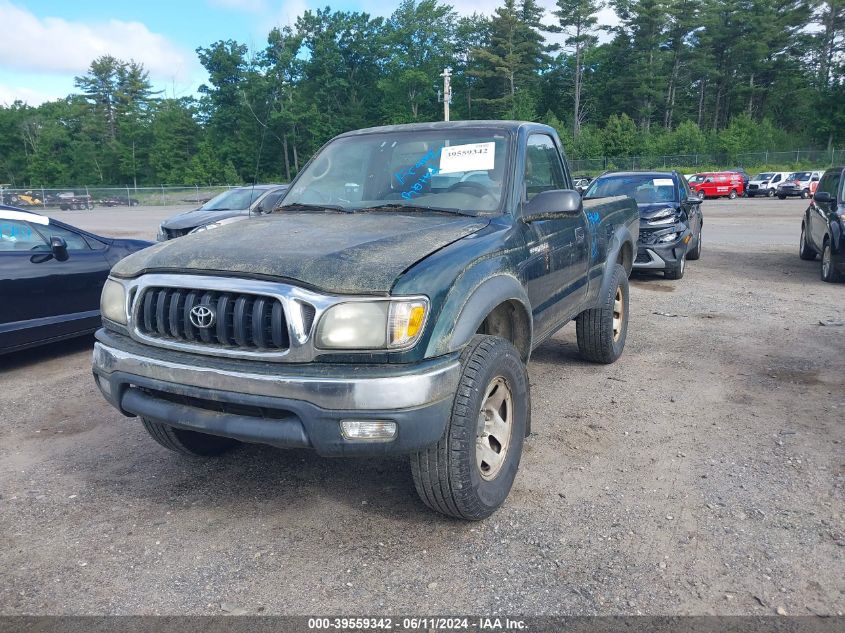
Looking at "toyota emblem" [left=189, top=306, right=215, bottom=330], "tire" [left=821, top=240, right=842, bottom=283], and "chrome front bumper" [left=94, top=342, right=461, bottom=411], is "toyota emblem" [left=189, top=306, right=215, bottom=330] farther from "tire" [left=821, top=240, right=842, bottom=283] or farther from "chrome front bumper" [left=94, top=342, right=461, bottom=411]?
"tire" [left=821, top=240, right=842, bottom=283]

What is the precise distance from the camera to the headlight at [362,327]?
2701mm

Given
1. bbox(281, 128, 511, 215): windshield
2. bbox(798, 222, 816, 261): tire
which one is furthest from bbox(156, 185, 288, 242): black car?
bbox(798, 222, 816, 261): tire

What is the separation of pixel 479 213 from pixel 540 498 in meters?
1.60

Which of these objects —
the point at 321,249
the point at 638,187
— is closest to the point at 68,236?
the point at 321,249

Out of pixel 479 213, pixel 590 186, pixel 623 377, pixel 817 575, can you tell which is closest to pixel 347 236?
pixel 479 213

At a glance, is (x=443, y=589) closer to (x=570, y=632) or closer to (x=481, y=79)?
(x=570, y=632)

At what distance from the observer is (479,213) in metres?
3.75

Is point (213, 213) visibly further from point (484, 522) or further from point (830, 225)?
point (830, 225)

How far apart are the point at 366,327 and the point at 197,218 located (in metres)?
9.38

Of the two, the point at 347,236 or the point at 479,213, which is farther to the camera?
the point at 479,213

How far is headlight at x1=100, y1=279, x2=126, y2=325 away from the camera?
10.7ft

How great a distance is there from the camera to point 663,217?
10.5 m

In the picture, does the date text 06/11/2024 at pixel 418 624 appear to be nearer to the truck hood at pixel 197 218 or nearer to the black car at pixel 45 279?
the black car at pixel 45 279

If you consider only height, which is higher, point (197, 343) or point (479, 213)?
point (479, 213)
